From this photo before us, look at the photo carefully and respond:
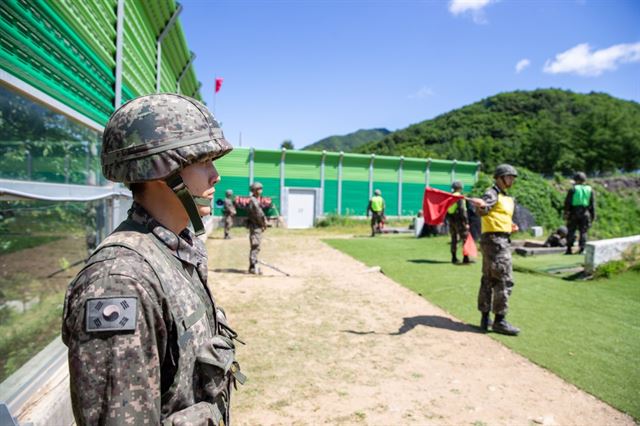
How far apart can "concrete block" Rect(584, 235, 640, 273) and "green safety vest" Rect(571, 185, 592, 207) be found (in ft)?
8.65

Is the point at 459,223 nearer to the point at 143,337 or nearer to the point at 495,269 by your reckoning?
the point at 495,269

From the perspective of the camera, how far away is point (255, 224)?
31.3ft

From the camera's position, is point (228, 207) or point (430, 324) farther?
point (228, 207)

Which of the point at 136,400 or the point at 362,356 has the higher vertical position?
the point at 136,400

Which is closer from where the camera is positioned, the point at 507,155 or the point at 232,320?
the point at 232,320

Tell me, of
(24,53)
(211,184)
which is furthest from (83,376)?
(24,53)

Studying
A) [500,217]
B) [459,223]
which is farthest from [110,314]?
[459,223]

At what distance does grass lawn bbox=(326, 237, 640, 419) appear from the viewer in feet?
14.5

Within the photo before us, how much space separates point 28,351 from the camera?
3338mm

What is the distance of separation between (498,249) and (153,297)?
5282 millimetres

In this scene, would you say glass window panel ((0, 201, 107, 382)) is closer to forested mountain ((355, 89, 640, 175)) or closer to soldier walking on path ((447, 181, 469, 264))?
soldier walking on path ((447, 181, 469, 264))

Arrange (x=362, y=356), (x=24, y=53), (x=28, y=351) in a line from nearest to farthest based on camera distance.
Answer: (x=24, y=53) → (x=28, y=351) → (x=362, y=356)

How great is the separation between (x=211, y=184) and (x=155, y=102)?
13.9 inches

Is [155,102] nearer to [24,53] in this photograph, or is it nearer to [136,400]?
[136,400]
